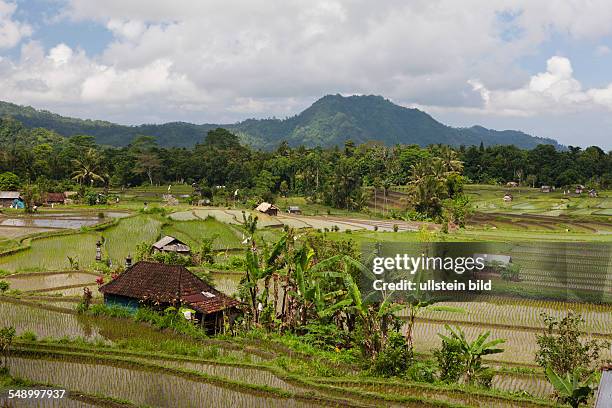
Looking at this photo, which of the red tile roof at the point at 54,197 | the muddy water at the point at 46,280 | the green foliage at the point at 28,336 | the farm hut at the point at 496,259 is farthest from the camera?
the red tile roof at the point at 54,197

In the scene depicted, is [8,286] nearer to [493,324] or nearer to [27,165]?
[493,324]

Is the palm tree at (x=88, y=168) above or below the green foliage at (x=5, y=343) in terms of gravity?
above

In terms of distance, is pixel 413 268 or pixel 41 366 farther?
pixel 413 268

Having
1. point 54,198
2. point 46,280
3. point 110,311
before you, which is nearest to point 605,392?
point 110,311

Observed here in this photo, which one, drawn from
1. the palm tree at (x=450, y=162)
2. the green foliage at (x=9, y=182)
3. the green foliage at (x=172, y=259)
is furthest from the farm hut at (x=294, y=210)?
the green foliage at (x=9, y=182)

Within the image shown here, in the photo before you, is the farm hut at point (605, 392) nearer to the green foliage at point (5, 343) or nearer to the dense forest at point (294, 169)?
the green foliage at point (5, 343)

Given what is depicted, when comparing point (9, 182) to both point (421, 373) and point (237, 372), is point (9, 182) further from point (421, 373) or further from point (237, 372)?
point (421, 373)

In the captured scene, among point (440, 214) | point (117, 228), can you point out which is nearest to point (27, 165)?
point (117, 228)

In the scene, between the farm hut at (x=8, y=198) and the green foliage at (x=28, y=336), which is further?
the farm hut at (x=8, y=198)
